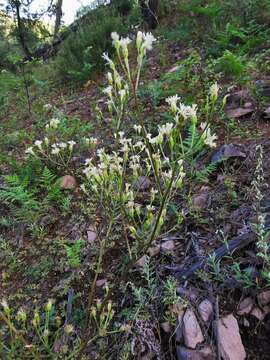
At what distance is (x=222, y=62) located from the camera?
3.80 m

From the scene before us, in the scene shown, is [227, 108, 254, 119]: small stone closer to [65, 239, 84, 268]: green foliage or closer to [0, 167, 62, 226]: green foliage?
[0, 167, 62, 226]: green foliage

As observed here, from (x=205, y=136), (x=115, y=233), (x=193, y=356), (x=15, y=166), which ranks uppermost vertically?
(x=205, y=136)

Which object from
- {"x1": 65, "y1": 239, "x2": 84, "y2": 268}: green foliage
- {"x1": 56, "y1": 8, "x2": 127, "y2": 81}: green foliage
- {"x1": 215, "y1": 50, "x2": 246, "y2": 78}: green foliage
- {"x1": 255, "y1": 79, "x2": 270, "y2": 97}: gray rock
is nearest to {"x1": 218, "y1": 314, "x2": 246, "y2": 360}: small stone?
{"x1": 65, "y1": 239, "x2": 84, "y2": 268}: green foliage

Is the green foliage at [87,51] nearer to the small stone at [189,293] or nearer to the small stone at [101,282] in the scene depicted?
the small stone at [101,282]

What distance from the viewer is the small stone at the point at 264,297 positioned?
1756 mm

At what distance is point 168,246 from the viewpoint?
226cm

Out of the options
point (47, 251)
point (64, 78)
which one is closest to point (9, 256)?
point (47, 251)

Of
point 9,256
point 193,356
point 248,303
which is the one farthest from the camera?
point 9,256

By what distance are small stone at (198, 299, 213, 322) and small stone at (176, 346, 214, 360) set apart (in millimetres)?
155

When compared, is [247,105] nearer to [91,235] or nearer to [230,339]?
[91,235]

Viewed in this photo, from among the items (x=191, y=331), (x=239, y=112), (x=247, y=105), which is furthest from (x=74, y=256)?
(x=247, y=105)

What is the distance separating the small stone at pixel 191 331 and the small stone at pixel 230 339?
111 mm

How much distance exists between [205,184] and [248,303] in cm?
116

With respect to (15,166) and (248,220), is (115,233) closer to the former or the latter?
(248,220)
